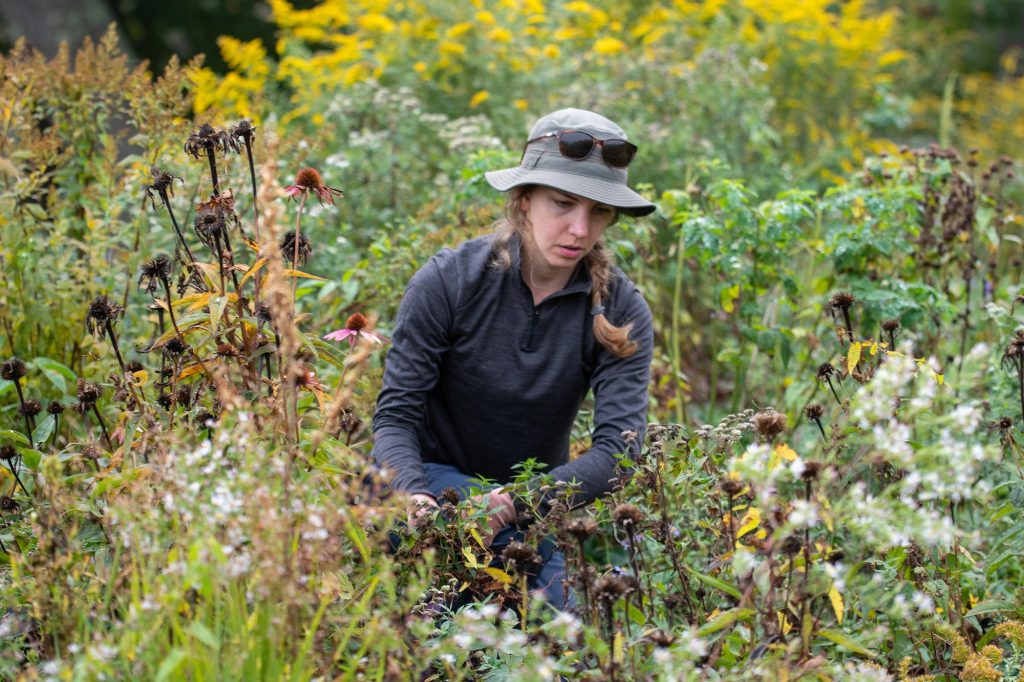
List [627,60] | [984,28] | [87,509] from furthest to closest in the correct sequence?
[984,28], [627,60], [87,509]

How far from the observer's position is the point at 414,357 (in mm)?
2764

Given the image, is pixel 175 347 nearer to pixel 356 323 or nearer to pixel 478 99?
pixel 356 323

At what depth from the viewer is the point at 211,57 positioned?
1066cm

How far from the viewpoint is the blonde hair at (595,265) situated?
2.78 m

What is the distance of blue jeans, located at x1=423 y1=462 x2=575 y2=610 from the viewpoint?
2.60 meters

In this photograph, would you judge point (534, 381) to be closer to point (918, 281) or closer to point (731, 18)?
point (918, 281)

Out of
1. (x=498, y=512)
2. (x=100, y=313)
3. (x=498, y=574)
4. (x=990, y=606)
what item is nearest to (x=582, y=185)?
(x=498, y=512)

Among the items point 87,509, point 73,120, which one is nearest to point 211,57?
point 73,120

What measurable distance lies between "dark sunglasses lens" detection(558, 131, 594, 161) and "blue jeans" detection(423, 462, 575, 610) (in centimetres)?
92

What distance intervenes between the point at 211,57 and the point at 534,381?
8.95 metres

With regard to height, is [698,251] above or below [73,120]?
below

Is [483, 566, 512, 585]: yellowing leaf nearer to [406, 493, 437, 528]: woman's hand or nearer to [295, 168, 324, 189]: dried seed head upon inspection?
[406, 493, 437, 528]: woman's hand

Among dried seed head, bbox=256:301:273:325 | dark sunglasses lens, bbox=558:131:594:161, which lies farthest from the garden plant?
dark sunglasses lens, bbox=558:131:594:161

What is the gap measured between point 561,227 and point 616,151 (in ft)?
0.90
